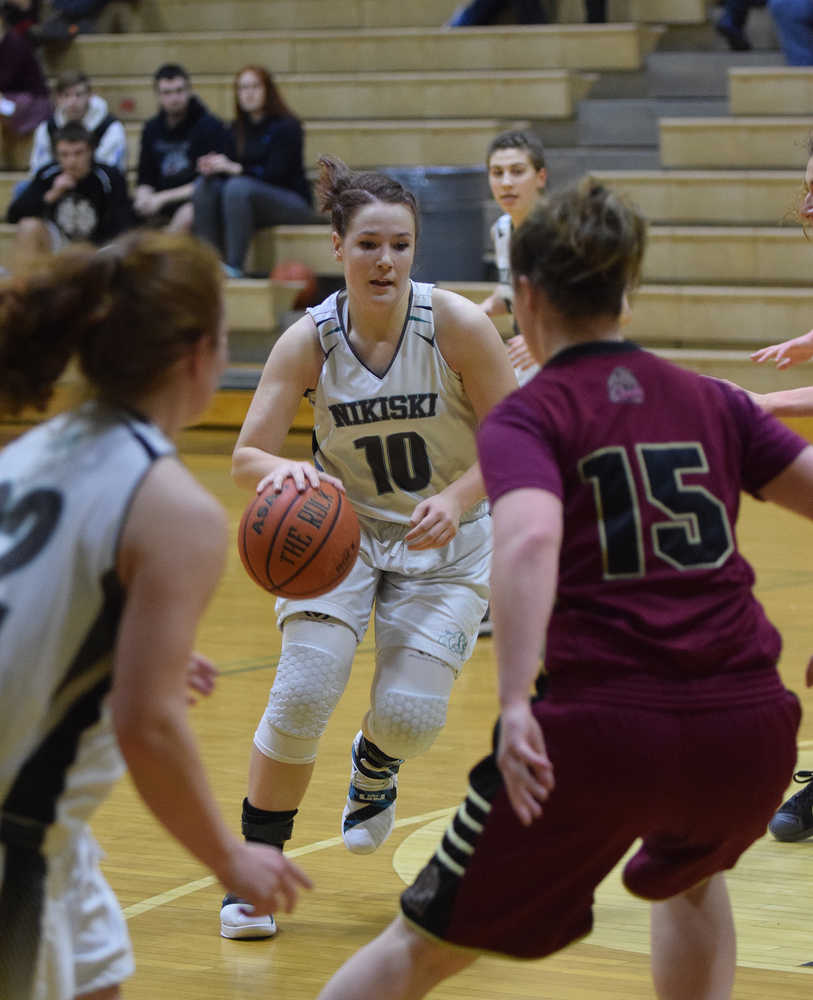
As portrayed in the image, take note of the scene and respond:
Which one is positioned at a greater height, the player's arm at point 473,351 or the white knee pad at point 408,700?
the player's arm at point 473,351

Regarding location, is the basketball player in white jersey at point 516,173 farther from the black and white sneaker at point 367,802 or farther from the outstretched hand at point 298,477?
the outstretched hand at point 298,477

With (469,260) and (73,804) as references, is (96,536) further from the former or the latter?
(469,260)

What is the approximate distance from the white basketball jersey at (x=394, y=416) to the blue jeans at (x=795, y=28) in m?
8.48

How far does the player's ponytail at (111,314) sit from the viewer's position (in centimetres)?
193

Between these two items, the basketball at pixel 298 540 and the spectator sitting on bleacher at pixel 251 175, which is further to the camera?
the spectator sitting on bleacher at pixel 251 175

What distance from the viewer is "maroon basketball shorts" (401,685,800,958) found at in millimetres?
2158

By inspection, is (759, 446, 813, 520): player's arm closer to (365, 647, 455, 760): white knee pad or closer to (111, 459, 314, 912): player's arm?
(111, 459, 314, 912): player's arm

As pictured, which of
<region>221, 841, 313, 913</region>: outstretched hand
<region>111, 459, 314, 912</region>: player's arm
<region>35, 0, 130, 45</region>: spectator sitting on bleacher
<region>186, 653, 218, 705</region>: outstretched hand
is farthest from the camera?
<region>35, 0, 130, 45</region>: spectator sitting on bleacher

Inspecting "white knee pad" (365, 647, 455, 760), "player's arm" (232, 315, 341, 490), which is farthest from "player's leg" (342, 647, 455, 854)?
"player's arm" (232, 315, 341, 490)

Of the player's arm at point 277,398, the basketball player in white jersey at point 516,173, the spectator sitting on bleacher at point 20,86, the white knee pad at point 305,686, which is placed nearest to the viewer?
the white knee pad at point 305,686

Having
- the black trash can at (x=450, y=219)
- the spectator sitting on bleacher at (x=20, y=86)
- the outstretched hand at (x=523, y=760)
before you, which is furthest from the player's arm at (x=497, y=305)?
the spectator sitting on bleacher at (x=20, y=86)

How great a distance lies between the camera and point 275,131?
11.3m

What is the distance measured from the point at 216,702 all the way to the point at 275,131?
6571 millimetres

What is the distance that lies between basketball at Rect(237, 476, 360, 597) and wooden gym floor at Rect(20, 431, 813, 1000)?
81cm
